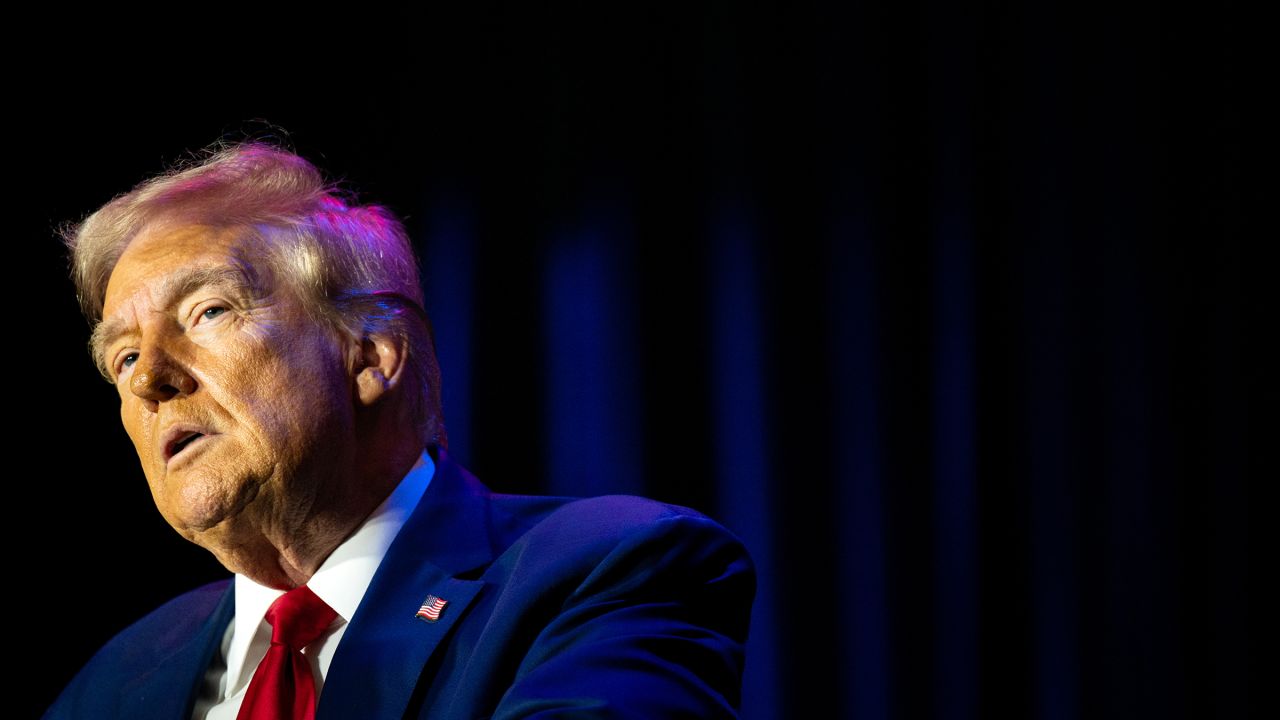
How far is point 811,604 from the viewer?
257 centimetres

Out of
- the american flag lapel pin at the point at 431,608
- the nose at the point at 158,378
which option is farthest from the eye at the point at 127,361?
the american flag lapel pin at the point at 431,608

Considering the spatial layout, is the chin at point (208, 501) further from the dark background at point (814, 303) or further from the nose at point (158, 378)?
the dark background at point (814, 303)

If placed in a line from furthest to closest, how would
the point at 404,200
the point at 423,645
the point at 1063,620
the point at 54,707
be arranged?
the point at 404,200 < the point at 1063,620 < the point at 54,707 < the point at 423,645

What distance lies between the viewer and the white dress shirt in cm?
176

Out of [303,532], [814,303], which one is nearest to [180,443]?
[303,532]

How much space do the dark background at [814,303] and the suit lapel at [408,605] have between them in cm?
96

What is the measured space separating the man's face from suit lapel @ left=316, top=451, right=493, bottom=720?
0.54 feet

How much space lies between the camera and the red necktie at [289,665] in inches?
65.2

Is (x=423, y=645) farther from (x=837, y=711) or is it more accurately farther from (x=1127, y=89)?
(x=1127, y=89)

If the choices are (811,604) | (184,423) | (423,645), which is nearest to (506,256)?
(811,604)

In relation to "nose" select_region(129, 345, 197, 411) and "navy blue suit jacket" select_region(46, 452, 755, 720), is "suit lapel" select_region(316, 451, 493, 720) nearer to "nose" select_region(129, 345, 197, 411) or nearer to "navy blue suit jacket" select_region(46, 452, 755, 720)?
"navy blue suit jacket" select_region(46, 452, 755, 720)

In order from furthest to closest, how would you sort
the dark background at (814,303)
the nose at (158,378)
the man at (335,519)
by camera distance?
the dark background at (814,303), the nose at (158,378), the man at (335,519)

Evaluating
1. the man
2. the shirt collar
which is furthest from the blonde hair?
the shirt collar

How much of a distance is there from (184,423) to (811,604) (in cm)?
138
